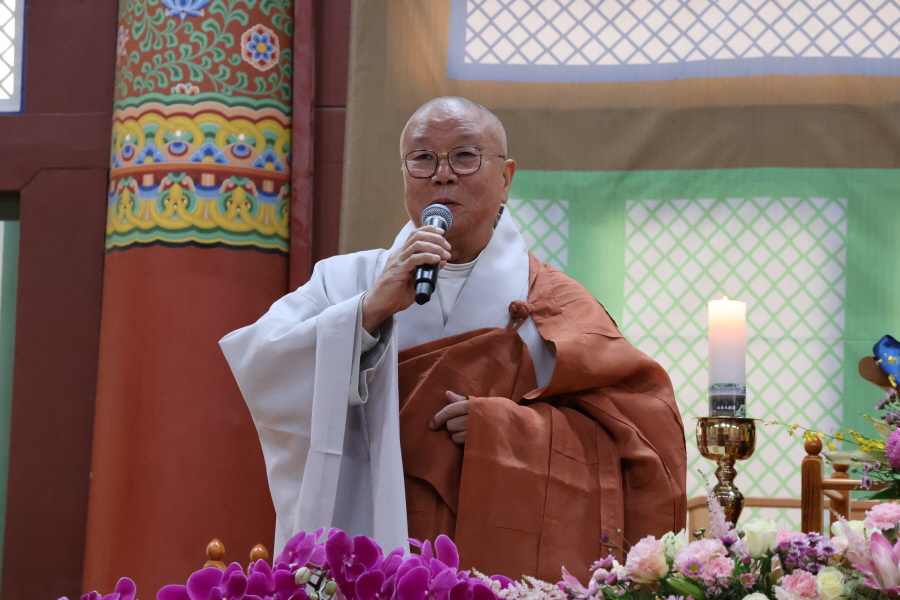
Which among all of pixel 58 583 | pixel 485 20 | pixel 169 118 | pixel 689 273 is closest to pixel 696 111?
pixel 689 273

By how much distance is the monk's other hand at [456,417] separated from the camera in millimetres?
1795

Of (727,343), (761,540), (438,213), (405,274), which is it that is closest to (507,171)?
(438,213)

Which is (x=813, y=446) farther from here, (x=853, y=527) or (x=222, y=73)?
(x=222, y=73)

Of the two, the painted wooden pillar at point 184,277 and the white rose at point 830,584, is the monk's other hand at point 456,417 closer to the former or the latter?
the white rose at point 830,584

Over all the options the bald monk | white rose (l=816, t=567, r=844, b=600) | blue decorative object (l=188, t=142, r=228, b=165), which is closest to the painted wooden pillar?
blue decorative object (l=188, t=142, r=228, b=165)

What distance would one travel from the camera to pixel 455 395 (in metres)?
1.81

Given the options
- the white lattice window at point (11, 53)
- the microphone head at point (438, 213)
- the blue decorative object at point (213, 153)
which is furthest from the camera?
the white lattice window at point (11, 53)

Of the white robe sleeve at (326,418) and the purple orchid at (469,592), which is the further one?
the white robe sleeve at (326,418)

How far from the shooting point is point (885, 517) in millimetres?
898

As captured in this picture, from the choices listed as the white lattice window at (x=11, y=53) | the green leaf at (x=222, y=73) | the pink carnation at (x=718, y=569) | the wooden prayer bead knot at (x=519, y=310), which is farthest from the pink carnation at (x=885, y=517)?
the white lattice window at (x=11, y=53)

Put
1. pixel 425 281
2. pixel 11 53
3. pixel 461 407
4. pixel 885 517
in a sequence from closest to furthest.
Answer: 1. pixel 885 517
2. pixel 425 281
3. pixel 461 407
4. pixel 11 53

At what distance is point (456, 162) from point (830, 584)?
49.9 inches

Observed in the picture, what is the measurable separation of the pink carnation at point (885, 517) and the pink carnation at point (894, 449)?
0.37 metres

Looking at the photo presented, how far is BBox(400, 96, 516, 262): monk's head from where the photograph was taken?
1.96 m
